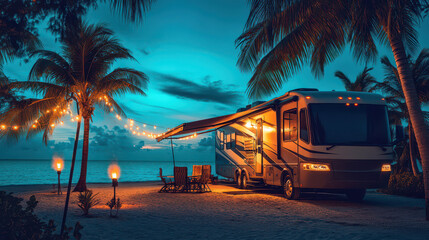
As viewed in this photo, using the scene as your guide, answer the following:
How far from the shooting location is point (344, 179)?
404 inches

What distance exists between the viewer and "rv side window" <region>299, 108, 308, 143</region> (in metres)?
10.5

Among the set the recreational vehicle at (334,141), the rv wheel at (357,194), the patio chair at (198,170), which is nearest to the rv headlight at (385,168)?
the recreational vehicle at (334,141)

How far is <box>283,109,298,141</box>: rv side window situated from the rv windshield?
78 centimetres

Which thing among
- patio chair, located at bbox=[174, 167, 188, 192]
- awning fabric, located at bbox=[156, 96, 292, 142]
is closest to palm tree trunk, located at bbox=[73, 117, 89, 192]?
awning fabric, located at bbox=[156, 96, 292, 142]

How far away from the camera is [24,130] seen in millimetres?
16484

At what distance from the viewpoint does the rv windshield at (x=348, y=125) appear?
10320mm

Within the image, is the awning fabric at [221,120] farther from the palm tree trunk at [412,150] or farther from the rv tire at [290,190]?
the palm tree trunk at [412,150]

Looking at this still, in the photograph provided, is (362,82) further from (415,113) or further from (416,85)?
(415,113)

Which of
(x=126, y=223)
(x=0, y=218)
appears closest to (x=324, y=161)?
(x=126, y=223)

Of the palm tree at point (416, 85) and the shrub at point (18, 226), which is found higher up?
the palm tree at point (416, 85)

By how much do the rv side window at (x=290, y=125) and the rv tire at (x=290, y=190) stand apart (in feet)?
4.14

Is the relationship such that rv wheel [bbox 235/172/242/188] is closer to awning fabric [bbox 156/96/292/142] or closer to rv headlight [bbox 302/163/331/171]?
awning fabric [bbox 156/96/292/142]

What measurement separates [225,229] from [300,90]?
6.13 m

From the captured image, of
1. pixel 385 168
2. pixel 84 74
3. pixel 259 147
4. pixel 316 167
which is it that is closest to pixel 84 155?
pixel 84 74
